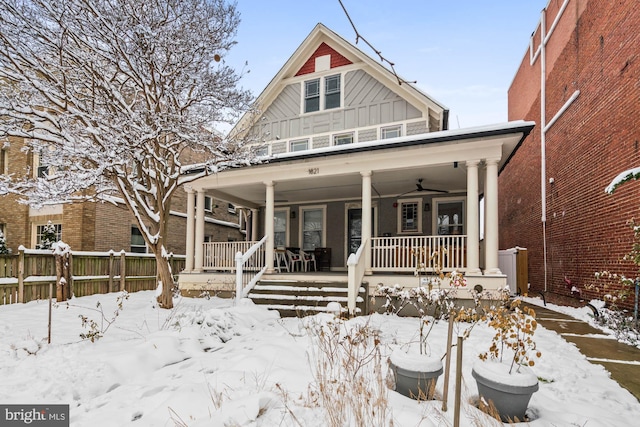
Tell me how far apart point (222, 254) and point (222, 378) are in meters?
6.70

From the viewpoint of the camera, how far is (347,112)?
460 inches

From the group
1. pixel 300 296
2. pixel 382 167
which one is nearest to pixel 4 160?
pixel 300 296

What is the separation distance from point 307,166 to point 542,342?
5.95 meters

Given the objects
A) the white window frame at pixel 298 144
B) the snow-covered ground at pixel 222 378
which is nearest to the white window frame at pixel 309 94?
the white window frame at pixel 298 144

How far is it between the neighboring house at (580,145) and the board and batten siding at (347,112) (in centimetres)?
396

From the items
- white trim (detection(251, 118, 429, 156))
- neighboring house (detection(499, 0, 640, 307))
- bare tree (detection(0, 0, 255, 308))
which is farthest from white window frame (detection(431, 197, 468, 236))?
bare tree (detection(0, 0, 255, 308))

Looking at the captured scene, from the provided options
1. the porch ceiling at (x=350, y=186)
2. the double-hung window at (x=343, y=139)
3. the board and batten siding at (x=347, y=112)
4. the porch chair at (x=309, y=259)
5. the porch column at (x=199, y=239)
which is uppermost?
the board and batten siding at (x=347, y=112)

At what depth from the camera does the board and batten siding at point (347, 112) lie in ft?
36.7

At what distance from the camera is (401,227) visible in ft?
36.7

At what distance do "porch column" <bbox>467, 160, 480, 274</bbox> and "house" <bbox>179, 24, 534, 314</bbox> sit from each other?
0.8 inches

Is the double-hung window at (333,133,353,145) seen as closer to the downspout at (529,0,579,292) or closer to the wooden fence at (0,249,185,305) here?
the downspout at (529,0,579,292)

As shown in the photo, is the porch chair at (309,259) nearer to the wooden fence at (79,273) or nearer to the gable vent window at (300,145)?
the gable vent window at (300,145)

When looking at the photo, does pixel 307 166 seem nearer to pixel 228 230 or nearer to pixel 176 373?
pixel 176 373

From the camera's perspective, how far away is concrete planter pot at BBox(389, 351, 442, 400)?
3006 millimetres
